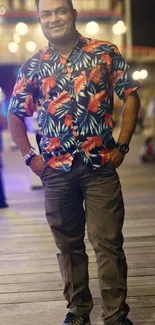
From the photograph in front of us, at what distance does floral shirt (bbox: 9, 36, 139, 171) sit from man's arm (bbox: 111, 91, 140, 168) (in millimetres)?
31

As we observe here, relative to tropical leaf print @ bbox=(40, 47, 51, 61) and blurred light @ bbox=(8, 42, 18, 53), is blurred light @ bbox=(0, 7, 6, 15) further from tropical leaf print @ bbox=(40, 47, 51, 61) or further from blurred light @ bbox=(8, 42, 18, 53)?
tropical leaf print @ bbox=(40, 47, 51, 61)

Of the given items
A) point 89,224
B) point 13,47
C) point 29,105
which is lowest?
point 13,47

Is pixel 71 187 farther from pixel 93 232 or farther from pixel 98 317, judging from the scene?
pixel 98 317

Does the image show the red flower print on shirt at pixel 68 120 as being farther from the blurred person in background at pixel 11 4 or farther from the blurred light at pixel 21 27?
the blurred person in background at pixel 11 4

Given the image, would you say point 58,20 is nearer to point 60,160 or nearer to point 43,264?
point 60,160

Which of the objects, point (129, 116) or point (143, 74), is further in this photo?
point (143, 74)

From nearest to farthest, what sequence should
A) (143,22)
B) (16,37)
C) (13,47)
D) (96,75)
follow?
(96,75) < (13,47) < (16,37) < (143,22)

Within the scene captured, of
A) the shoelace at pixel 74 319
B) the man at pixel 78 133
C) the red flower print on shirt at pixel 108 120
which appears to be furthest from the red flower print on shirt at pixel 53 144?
the shoelace at pixel 74 319

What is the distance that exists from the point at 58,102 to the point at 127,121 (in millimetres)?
308

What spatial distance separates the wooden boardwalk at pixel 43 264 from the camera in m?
2.67

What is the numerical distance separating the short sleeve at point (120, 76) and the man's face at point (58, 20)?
8.2 inches

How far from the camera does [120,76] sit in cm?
224

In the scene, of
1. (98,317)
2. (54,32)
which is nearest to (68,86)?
(54,32)

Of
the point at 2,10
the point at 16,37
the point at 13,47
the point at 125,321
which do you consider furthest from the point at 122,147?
the point at 16,37
